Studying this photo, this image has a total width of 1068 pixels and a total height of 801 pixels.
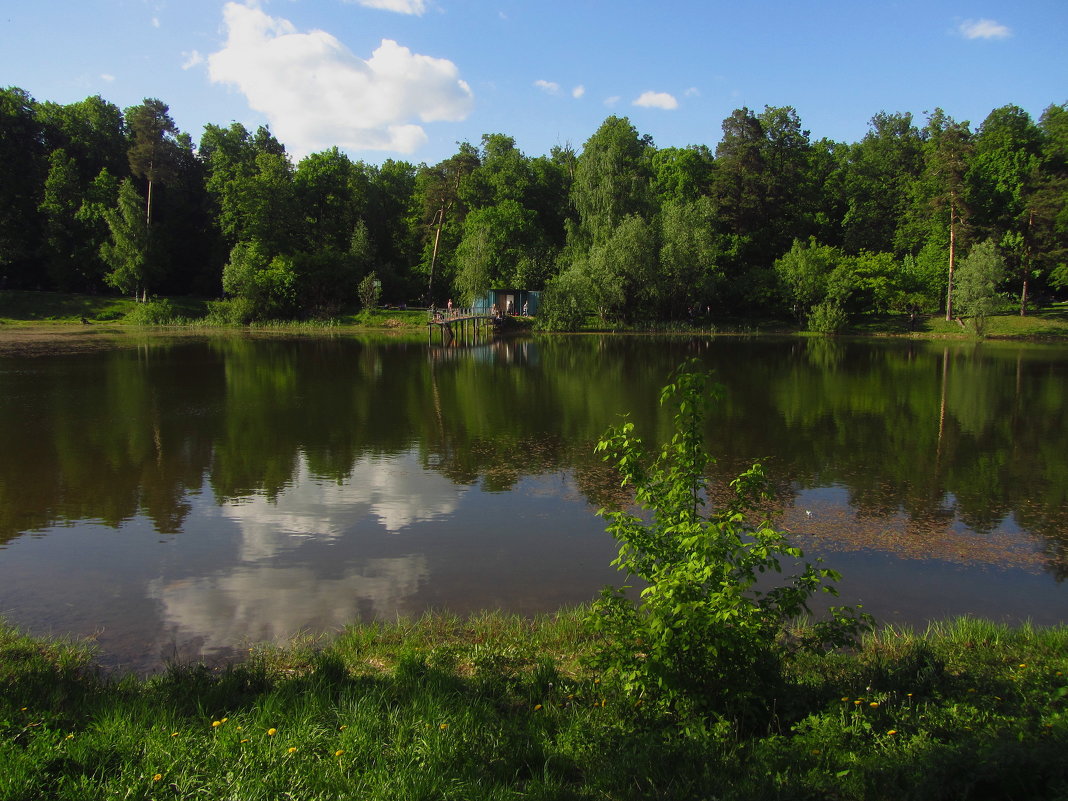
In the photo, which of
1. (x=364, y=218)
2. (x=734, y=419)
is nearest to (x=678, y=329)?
(x=364, y=218)

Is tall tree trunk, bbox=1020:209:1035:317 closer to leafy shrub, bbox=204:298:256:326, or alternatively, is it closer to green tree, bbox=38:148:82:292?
leafy shrub, bbox=204:298:256:326

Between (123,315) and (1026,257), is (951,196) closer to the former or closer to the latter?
(1026,257)

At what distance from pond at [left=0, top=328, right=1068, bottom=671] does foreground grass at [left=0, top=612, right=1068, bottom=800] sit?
158 cm

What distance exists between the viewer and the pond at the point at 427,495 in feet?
25.1

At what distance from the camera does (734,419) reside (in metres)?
18.6

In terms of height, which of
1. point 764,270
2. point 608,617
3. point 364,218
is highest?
point 364,218

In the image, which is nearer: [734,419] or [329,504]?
[329,504]

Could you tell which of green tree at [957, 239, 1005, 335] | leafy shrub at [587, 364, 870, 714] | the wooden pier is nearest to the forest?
green tree at [957, 239, 1005, 335]

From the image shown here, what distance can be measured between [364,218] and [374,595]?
68.2m

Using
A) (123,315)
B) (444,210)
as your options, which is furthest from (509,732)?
(444,210)

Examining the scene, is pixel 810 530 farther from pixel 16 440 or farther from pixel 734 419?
pixel 16 440

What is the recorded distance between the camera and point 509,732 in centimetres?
428

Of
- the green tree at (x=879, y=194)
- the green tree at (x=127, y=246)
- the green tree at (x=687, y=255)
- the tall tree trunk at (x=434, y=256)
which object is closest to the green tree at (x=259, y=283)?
the green tree at (x=127, y=246)

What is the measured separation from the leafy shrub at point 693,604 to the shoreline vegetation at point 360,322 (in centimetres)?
5122
